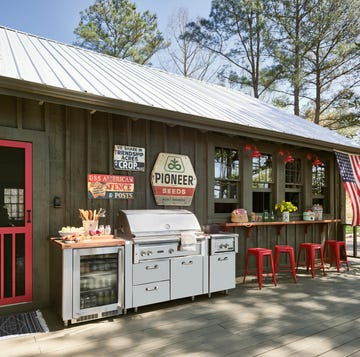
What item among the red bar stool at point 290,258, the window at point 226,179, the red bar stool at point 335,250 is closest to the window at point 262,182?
the window at point 226,179

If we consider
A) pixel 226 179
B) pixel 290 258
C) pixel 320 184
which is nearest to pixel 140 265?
pixel 226 179

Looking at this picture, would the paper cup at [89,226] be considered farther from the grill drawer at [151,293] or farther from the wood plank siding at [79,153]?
the grill drawer at [151,293]

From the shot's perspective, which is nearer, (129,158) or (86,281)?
(86,281)

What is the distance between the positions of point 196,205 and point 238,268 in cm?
137

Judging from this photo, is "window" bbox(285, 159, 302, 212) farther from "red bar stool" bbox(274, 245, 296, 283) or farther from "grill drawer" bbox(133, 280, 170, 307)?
"grill drawer" bbox(133, 280, 170, 307)

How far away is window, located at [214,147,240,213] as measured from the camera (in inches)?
211

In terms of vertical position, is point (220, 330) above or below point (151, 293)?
below

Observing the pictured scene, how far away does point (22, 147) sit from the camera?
360 cm

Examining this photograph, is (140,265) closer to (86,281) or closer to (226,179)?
(86,281)

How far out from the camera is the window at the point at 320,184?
6.94 meters

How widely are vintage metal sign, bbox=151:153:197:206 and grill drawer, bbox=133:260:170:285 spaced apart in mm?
1072

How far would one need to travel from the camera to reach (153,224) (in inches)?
153

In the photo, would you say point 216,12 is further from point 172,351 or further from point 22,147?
point 172,351

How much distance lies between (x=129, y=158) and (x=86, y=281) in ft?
5.63
